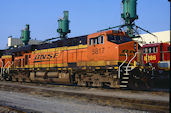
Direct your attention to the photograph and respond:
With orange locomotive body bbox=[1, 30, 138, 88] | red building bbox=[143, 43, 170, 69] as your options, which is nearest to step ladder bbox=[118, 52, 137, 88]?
orange locomotive body bbox=[1, 30, 138, 88]

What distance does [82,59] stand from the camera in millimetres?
14695

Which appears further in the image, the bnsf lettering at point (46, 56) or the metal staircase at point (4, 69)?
the metal staircase at point (4, 69)

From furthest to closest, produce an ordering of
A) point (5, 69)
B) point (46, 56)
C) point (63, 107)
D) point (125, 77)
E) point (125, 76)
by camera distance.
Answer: point (5, 69) → point (46, 56) → point (125, 76) → point (125, 77) → point (63, 107)

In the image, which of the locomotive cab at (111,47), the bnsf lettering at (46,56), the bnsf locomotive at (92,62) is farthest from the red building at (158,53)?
the bnsf lettering at (46,56)

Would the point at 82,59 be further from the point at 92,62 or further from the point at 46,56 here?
the point at 46,56

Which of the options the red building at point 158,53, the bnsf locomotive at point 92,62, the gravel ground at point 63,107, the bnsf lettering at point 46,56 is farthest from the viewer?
the red building at point 158,53

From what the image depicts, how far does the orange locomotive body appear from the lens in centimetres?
1257

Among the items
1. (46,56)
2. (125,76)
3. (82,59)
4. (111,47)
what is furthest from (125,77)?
(46,56)

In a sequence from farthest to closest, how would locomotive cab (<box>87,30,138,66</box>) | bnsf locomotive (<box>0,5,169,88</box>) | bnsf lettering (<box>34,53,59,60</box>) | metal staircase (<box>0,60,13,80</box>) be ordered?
1. metal staircase (<box>0,60,13,80</box>)
2. bnsf lettering (<box>34,53,59,60</box>)
3. locomotive cab (<box>87,30,138,66</box>)
4. bnsf locomotive (<box>0,5,169,88</box>)

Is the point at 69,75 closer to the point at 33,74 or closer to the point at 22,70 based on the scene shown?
the point at 33,74

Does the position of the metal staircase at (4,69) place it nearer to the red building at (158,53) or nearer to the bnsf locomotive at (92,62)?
the bnsf locomotive at (92,62)

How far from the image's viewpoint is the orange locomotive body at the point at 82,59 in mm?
12570

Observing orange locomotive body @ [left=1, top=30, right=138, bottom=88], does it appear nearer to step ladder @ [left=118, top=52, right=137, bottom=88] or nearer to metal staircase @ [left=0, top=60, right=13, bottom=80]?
step ladder @ [left=118, top=52, right=137, bottom=88]

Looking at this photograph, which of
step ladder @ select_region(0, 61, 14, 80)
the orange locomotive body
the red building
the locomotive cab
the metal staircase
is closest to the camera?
the locomotive cab
